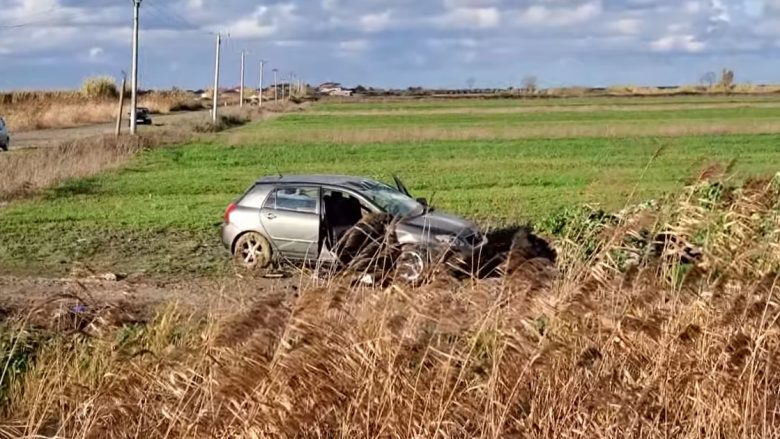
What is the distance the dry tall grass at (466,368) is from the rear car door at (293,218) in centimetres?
723

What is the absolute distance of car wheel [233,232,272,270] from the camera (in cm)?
1493

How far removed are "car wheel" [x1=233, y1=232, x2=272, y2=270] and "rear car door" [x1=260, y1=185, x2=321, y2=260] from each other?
0.18 meters

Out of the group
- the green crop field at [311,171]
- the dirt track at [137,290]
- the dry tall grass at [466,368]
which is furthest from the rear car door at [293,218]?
the dry tall grass at [466,368]

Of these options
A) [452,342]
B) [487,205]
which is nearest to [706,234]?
[452,342]

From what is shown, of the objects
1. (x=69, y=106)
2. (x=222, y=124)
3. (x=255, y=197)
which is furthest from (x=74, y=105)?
(x=255, y=197)

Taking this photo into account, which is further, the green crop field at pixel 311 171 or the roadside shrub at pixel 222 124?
the roadside shrub at pixel 222 124

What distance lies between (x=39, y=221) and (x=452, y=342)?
16060 millimetres

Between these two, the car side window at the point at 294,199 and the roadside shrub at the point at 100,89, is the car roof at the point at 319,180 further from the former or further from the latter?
the roadside shrub at the point at 100,89

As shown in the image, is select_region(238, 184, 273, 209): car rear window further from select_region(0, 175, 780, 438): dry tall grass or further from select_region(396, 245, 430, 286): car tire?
select_region(0, 175, 780, 438): dry tall grass

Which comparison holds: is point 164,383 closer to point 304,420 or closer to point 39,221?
point 304,420

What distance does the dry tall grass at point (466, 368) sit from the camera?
564 cm

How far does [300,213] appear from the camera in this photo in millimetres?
14789

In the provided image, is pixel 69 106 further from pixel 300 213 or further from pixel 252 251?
pixel 300 213

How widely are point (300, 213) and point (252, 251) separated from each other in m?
0.95
